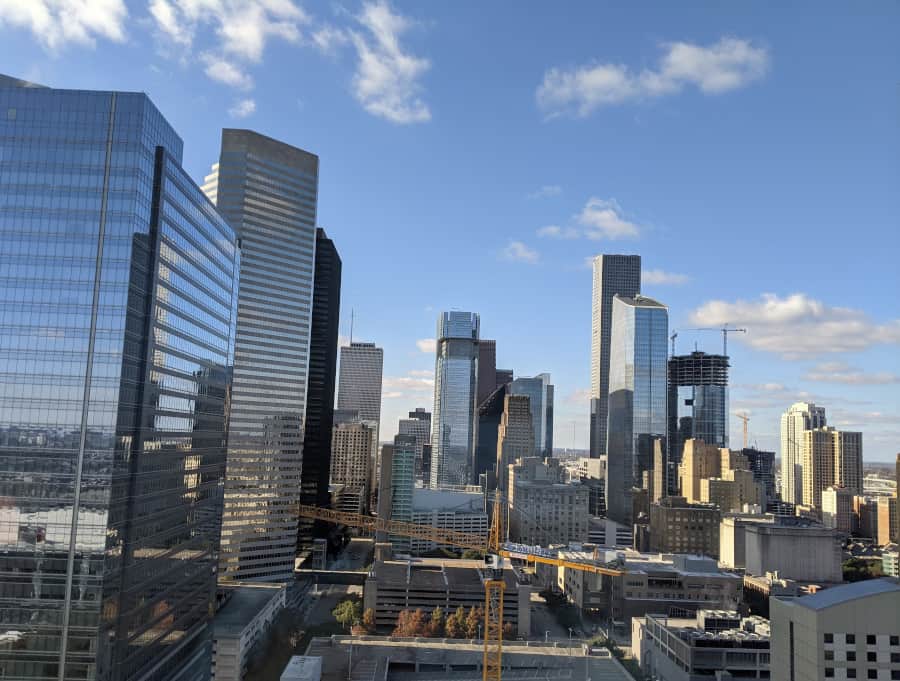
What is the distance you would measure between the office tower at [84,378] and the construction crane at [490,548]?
38261 mm

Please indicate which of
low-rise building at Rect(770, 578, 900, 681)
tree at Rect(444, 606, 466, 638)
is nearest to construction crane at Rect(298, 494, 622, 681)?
tree at Rect(444, 606, 466, 638)

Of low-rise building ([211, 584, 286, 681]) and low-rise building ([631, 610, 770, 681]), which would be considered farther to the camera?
low-rise building ([211, 584, 286, 681])

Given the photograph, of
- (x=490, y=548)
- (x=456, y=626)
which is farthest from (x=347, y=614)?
(x=490, y=548)

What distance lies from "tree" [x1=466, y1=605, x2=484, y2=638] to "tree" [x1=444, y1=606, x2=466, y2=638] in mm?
622

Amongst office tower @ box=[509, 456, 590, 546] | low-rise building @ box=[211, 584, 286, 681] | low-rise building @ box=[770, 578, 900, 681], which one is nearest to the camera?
low-rise building @ box=[770, 578, 900, 681]

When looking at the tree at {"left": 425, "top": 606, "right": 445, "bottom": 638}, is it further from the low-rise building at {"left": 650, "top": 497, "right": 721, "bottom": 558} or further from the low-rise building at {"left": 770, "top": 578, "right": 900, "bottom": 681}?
the low-rise building at {"left": 650, "top": 497, "right": 721, "bottom": 558}

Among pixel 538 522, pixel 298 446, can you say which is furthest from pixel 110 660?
pixel 538 522

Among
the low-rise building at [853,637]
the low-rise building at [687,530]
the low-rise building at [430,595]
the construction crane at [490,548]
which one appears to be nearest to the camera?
the low-rise building at [853,637]

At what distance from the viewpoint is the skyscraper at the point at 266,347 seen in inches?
3947

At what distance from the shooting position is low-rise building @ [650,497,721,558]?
13500 centimetres

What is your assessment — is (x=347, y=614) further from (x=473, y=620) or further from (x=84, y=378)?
(x=84, y=378)

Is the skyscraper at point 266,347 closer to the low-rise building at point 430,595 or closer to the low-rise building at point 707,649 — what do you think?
the low-rise building at point 430,595

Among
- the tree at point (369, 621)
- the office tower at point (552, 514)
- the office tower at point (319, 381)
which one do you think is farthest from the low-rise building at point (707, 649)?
the office tower at point (319, 381)

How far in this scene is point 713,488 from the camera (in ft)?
539
